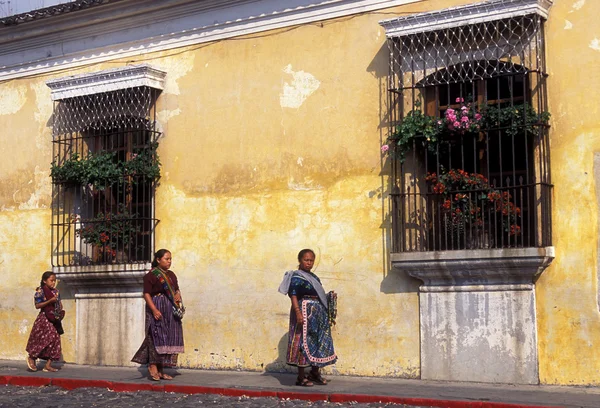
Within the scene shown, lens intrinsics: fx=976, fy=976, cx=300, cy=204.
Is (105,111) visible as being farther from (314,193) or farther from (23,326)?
(314,193)

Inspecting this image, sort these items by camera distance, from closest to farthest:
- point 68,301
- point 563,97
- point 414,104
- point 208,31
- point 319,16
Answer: point 563,97 → point 414,104 → point 319,16 → point 208,31 → point 68,301

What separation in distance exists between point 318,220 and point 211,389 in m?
2.58

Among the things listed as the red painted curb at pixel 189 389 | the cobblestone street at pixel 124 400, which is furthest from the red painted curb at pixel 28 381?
the red painted curb at pixel 189 389

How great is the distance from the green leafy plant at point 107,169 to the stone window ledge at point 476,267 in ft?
13.1

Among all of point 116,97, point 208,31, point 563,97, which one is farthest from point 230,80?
point 563,97

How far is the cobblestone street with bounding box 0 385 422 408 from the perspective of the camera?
31.7ft

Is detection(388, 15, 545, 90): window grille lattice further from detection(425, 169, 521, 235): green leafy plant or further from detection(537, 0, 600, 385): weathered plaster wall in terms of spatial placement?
detection(425, 169, 521, 235): green leafy plant

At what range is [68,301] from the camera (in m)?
14.1

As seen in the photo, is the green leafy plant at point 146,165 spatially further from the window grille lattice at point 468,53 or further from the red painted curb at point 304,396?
the red painted curb at point 304,396

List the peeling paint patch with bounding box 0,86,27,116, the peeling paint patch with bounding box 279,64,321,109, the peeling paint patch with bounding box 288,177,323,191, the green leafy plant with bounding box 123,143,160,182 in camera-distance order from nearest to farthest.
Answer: the peeling paint patch with bounding box 288,177,323,191 → the peeling paint patch with bounding box 279,64,321,109 → the green leafy plant with bounding box 123,143,160,182 → the peeling paint patch with bounding box 0,86,27,116

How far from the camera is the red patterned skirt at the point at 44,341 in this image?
41.7 feet

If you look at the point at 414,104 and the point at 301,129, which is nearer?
the point at 414,104

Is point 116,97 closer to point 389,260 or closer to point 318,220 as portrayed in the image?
point 318,220

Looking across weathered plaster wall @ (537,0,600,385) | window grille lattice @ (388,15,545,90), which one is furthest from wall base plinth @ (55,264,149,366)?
weathered plaster wall @ (537,0,600,385)
